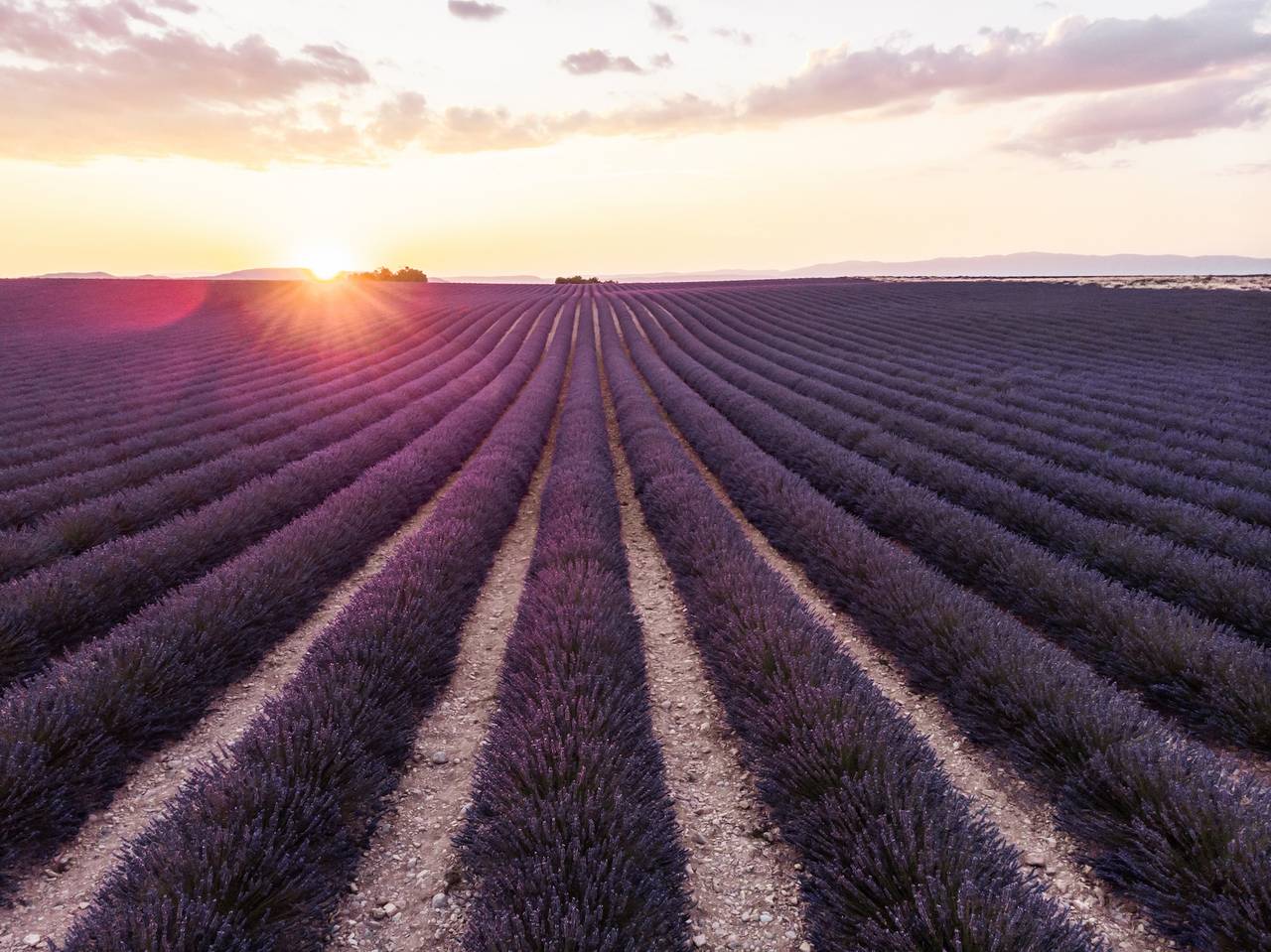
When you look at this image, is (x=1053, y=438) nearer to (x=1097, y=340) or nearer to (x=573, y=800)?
Answer: (x=573, y=800)

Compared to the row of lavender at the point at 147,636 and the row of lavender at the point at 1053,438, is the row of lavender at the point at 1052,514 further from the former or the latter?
the row of lavender at the point at 147,636

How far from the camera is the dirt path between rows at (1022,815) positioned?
6.97ft

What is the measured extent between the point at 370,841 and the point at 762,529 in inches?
170

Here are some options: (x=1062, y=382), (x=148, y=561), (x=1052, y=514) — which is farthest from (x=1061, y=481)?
(x=148, y=561)

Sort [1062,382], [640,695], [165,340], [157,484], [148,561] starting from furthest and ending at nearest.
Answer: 1. [165,340]
2. [1062,382]
3. [157,484]
4. [148,561]
5. [640,695]

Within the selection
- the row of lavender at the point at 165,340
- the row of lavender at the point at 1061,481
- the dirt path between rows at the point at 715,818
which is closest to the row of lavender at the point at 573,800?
the dirt path between rows at the point at 715,818

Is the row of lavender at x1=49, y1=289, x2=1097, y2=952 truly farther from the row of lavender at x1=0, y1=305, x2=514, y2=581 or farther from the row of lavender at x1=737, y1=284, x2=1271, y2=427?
the row of lavender at x1=737, y1=284, x2=1271, y2=427

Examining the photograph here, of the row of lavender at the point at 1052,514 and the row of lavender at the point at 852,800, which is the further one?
the row of lavender at the point at 1052,514

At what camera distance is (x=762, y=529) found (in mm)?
6008

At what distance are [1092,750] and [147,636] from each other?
15.2 feet

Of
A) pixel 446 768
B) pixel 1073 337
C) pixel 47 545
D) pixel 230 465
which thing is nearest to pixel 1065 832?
pixel 446 768

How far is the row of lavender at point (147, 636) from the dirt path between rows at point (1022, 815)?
3.60m

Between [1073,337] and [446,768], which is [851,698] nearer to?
[446,768]

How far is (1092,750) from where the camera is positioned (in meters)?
Answer: 2.56
